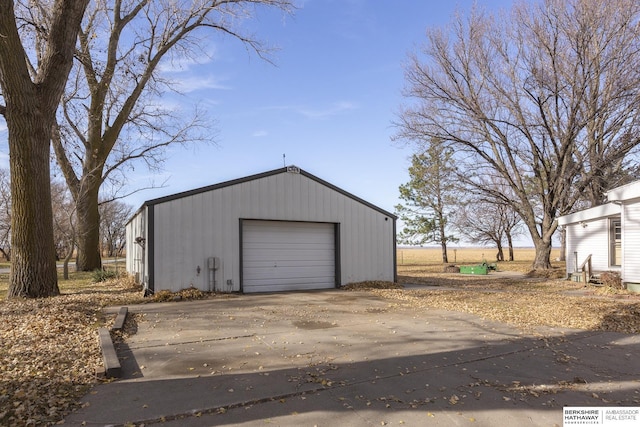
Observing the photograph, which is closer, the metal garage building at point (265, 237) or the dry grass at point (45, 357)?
the dry grass at point (45, 357)

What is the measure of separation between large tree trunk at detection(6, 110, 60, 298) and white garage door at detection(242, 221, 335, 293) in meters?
5.08

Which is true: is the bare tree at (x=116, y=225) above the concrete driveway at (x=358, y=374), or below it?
above

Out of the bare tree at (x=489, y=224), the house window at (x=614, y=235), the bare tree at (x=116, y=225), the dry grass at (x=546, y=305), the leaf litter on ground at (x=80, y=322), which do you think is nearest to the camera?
the leaf litter on ground at (x=80, y=322)

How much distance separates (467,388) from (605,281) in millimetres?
12128

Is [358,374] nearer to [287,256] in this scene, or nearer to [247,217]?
[247,217]

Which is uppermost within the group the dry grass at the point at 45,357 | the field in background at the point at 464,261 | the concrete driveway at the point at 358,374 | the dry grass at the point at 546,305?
the dry grass at the point at 45,357

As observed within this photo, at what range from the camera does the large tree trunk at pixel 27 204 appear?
959 cm

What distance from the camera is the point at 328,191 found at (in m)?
14.0

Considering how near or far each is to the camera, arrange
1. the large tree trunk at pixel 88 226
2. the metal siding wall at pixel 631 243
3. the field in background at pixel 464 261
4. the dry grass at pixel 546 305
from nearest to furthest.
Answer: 1. the dry grass at pixel 546 305
2. the metal siding wall at pixel 631 243
3. the large tree trunk at pixel 88 226
4. the field in background at pixel 464 261

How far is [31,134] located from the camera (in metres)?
9.68

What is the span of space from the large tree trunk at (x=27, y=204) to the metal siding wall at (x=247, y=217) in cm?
259

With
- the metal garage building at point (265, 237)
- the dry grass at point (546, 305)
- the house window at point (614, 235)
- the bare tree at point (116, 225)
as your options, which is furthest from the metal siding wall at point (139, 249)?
the bare tree at point (116, 225)

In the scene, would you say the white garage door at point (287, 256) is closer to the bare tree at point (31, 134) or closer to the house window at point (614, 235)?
the bare tree at point (31, 134)

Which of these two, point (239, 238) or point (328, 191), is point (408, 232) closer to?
point (328, 191)
